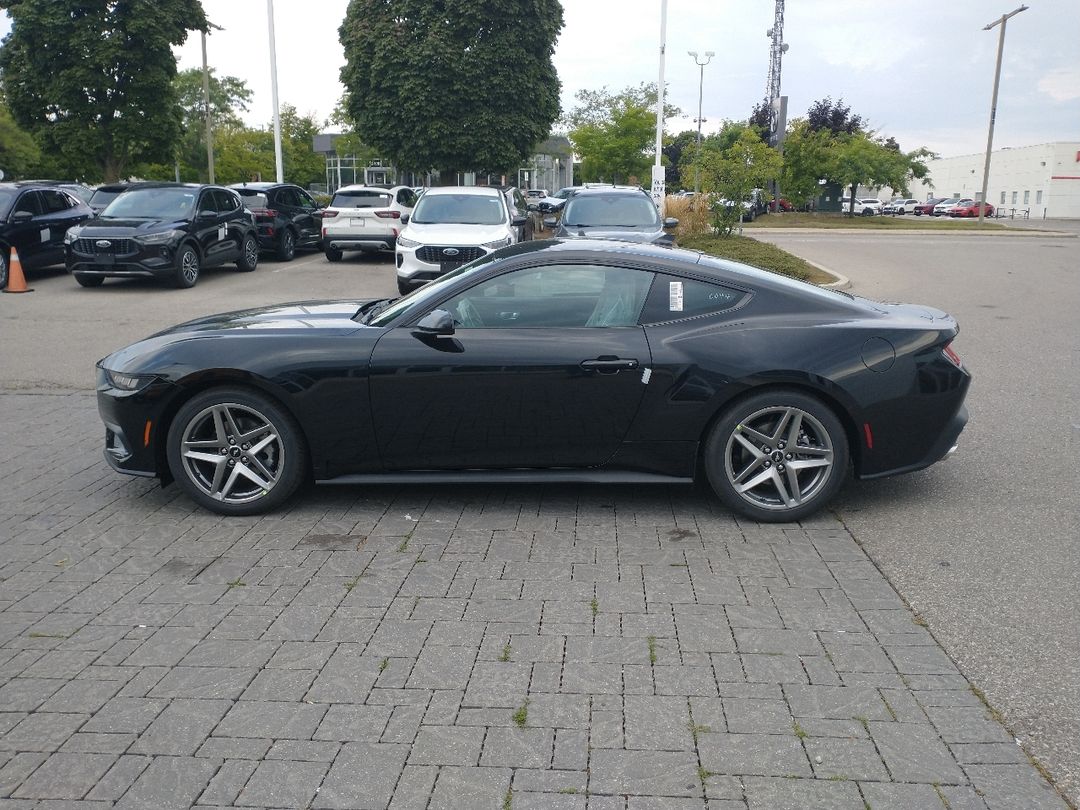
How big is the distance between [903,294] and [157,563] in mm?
14179

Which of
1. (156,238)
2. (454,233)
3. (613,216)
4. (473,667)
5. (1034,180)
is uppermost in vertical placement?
(1034,180)

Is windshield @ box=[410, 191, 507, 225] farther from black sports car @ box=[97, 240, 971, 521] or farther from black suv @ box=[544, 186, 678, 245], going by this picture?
black sports car @ box=[97, 240, 971, 521]

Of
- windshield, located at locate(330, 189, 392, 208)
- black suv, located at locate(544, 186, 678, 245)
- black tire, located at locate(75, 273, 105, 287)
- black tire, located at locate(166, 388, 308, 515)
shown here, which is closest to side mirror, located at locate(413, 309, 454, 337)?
black tire, located at locate(166, 388, 308, 515)

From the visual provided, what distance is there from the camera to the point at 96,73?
1216 inches

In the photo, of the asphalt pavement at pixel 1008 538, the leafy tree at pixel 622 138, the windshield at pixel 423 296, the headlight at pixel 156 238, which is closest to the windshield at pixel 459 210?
the headlight at pixel 156 238

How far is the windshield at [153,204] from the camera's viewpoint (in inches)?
648

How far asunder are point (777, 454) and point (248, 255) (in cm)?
1576

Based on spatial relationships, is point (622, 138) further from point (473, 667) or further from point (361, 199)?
point (473, 667)

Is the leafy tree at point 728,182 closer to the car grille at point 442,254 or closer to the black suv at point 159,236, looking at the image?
the car grille at point 442,254

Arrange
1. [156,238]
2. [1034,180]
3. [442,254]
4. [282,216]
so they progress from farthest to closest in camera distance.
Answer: [1034,180], [282,216], [156,238], [442,254]

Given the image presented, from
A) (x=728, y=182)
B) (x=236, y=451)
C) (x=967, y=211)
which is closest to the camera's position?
(x=236, y=451)

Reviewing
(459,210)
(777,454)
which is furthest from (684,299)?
(459,210)

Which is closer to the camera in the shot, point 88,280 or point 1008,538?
point 1008,538

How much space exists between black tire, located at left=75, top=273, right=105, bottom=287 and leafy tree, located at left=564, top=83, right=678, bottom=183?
130 ft
